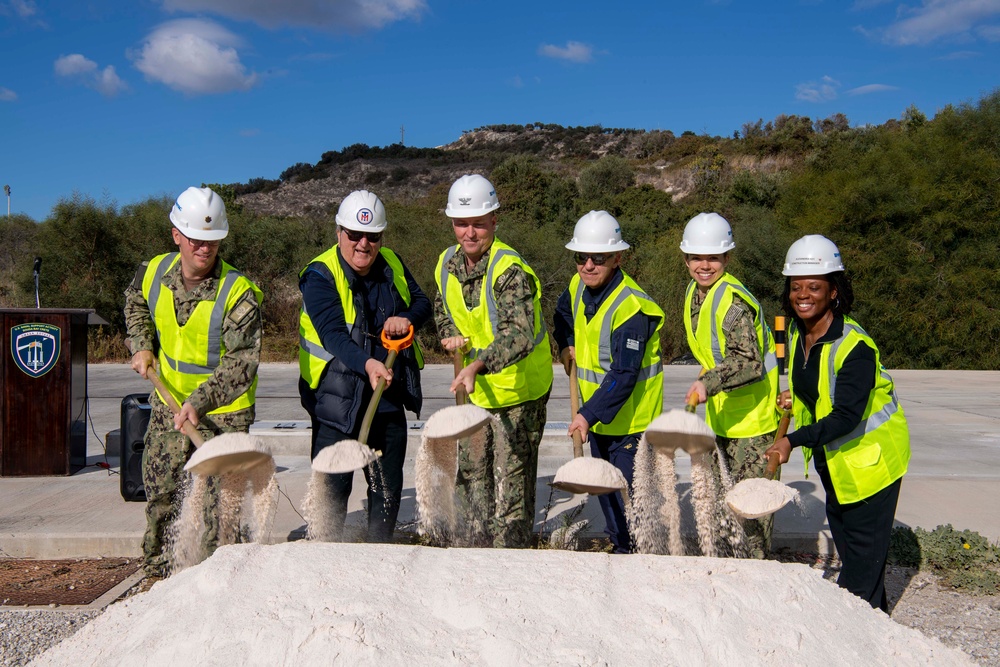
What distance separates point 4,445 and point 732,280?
17.4 feet

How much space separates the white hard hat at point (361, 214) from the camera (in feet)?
13.4

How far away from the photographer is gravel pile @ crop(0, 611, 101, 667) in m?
3.57

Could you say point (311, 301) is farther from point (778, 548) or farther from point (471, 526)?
point (778, 548)

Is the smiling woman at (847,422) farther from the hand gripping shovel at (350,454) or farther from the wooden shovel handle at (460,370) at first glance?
the hand gripping shovel at (350,454)

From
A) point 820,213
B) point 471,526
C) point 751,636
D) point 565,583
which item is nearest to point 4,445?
point 471,526

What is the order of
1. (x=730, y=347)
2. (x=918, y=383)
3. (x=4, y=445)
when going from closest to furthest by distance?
1. (x=730, y=347)
2. (x=4, y=445)
3. (x=918, y=383)

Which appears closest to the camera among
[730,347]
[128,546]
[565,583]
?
[565,583]

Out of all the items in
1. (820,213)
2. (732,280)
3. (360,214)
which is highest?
(820,213)

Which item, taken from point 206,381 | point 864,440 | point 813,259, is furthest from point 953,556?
point 206,381

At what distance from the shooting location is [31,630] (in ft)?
12.5

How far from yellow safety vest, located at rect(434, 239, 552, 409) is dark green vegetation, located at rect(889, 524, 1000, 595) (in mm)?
2107

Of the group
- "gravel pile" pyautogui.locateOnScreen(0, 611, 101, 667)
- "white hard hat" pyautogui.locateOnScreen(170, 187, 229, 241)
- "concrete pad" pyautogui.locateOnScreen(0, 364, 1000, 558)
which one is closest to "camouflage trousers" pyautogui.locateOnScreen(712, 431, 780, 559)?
"concrete pad" pyautogui.locateOnScreen(0, 364, 1000, 558)

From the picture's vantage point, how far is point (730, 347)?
391 cm

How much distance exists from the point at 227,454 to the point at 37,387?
3493 mm
